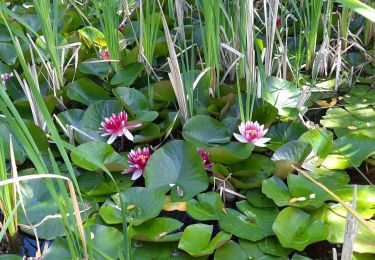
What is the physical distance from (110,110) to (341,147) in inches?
25.4

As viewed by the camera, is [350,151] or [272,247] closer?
[272,247]

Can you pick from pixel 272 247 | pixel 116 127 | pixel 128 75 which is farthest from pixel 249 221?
pixel 128 75

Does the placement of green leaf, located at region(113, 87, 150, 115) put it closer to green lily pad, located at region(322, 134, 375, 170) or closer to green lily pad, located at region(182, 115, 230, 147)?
green lily pad, located at region(182, 115, 230, 147)

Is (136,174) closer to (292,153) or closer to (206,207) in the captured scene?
(206,207)

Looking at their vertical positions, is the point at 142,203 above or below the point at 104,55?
below

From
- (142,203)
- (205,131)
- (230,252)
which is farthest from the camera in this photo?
(205,131)

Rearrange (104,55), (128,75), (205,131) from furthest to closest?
(104,55) < (128,75) < (205,131)

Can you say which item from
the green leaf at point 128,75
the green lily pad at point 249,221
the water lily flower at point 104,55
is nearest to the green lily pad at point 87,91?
the green leaf at point 128,75

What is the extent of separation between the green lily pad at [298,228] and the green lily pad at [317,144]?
0.20 m

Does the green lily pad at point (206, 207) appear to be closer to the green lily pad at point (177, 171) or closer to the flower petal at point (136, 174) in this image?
the green lily pad at point (177, 171)

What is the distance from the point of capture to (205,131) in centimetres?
133

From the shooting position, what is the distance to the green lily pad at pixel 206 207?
110cm

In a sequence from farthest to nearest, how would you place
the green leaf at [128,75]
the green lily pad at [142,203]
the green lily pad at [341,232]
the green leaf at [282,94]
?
1. the green leaf at [128,75]
2. the green leaf at [282,94]
3. the green lily pad at [142,203]
4. the green lily pad at [341,232]

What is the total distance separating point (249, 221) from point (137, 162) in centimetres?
32
